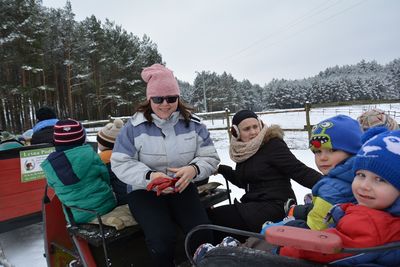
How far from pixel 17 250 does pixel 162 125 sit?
2944 millimetres

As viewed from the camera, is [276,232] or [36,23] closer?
[276,232]

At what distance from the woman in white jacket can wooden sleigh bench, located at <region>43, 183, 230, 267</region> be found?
0.23m

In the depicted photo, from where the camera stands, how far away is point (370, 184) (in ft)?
3.95

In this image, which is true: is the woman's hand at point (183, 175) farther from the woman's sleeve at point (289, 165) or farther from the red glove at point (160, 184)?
the woman's sleeve at point (289, 165)

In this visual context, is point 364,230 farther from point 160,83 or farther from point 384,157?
point 160,83

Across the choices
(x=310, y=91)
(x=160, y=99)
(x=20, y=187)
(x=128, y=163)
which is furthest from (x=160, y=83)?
(x=310, y=91)

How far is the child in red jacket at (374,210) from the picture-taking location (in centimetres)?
108

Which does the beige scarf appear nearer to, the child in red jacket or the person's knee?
the person's knee

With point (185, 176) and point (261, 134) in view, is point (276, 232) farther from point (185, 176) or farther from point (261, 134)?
point (261, 134)

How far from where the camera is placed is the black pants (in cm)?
194

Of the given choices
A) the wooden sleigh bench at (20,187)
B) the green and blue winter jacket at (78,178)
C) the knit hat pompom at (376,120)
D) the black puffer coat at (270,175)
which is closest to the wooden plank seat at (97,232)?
the green and blue winter jacket at (78,178)

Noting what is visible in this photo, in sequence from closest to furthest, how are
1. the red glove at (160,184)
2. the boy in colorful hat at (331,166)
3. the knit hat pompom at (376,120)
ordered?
the boy in colorful hat at (331,166), the red glove at (160,184), the knit hat pompom at (376,120)

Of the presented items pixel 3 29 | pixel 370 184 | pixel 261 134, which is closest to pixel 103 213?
pixel 261 134

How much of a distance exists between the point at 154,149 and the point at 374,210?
1.44 meters
